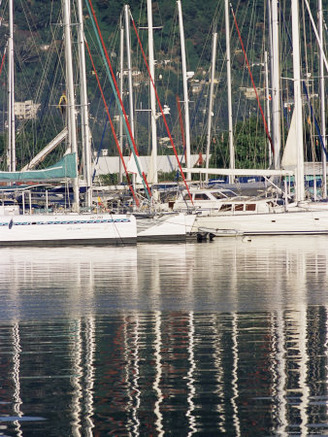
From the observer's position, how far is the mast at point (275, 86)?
47.3 meters

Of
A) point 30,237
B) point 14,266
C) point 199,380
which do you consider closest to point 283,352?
point 199,380

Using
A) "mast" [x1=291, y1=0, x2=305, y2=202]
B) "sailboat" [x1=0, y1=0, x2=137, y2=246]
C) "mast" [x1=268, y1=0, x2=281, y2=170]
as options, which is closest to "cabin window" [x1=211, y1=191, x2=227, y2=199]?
"mast" [x1=268, y1=0, x2=281, y2=170]

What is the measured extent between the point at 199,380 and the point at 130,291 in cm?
1125

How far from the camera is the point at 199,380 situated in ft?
45.8

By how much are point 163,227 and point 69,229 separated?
14.0 feet

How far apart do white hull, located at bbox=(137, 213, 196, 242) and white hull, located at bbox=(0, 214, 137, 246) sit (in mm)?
1969

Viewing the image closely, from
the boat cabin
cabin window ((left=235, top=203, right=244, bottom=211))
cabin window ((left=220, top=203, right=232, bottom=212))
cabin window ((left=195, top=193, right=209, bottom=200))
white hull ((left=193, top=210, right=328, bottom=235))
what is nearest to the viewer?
white hull ((left=193, top=210, right=328, bottom=235))

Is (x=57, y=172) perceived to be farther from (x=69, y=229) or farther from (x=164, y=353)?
(x=164, y=353)

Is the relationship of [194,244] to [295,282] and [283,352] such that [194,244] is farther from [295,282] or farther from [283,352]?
[283,352]

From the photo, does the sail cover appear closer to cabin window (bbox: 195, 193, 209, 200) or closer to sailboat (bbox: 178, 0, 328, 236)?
sailboat (bbox: 178, 0, 328, 236)

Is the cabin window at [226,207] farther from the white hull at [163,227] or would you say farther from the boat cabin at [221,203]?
the white hull at [163,227]

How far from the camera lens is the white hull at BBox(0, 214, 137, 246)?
42656 mm

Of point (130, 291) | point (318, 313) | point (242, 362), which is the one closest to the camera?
point (242, 362)

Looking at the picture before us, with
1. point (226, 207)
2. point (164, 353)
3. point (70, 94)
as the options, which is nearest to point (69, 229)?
point (70, 94)
